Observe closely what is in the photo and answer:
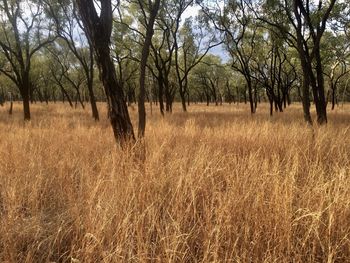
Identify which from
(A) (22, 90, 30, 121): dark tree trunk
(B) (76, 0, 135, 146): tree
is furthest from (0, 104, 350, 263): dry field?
(A) (22, 90, 30, 121): dark tree trunk

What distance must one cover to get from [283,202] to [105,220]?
1.54 meters

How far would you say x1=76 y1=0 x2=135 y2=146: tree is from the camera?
216 inches

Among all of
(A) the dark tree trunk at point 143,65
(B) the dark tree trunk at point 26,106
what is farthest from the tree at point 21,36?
(A) the dark tree trunk at point 143,65

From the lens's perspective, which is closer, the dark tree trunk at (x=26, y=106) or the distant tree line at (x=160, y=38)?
the distant tree line at (x=160, y=38)

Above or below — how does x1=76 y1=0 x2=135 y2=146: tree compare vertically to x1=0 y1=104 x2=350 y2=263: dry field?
above

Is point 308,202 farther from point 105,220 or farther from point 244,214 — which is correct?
point 105,220

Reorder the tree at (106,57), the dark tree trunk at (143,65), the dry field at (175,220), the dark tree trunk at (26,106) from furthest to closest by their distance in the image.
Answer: the dark tree trunk at (26,106) < the dark tree trunk at (143,65) < the tree at (106,57) < the dry field at (175,220)

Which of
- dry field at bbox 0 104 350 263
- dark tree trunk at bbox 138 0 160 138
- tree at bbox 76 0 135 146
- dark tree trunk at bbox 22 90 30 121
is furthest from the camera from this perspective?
dark tree trunk at bbox 22 90 30 121

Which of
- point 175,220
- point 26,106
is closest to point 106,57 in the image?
point 175,220

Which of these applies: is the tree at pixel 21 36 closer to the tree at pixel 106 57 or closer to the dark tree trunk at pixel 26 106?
the dark tree trunk at pixel 26 106

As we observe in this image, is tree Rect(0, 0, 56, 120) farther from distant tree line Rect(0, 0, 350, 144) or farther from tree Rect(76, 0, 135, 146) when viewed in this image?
tree Rect(76, 0, 135, 146)

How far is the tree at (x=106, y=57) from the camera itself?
216 inches

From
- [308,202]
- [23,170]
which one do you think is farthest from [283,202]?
[23,170]

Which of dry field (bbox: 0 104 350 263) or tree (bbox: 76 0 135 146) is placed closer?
dry field (bbox: 0 104 350 263)
